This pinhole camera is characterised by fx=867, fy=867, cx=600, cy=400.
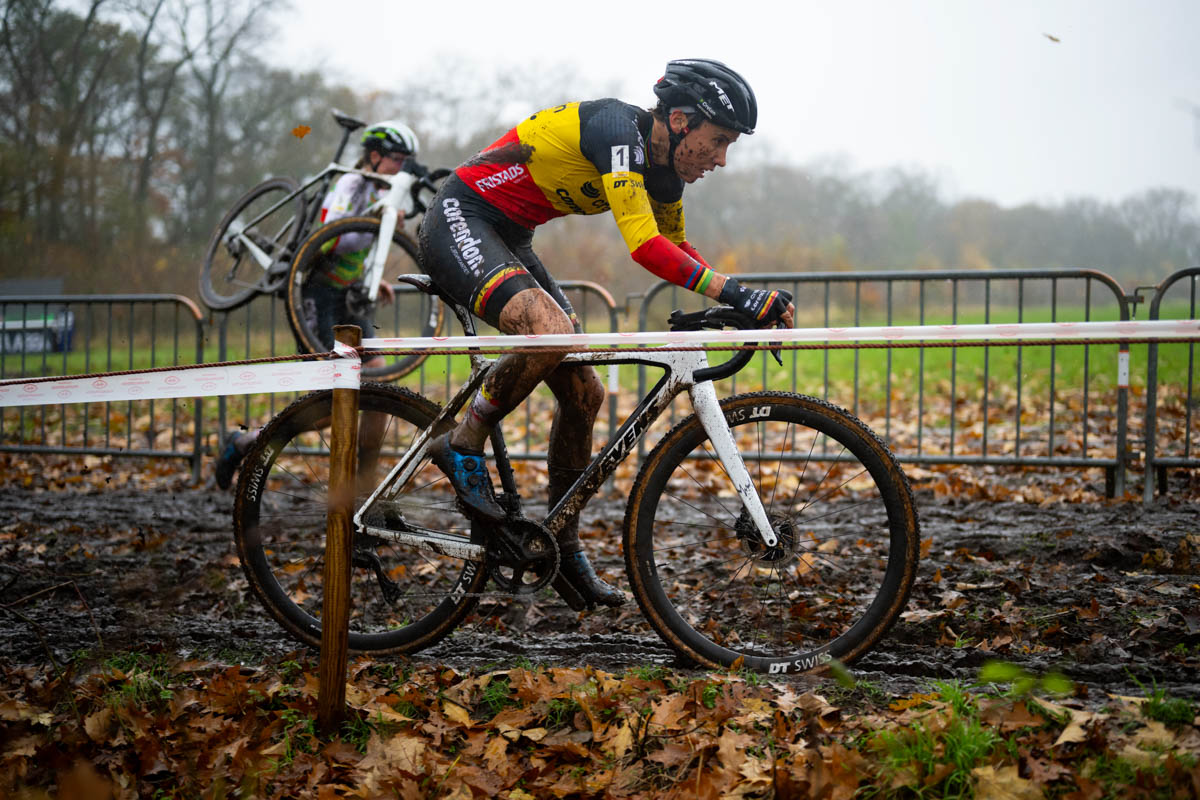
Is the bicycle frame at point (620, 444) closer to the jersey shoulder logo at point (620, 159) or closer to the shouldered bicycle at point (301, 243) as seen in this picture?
the jersey shoulder logo at point (620, 159)

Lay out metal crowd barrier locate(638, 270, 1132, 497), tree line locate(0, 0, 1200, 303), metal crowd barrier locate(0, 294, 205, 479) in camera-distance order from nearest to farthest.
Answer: metal crowd barrier locate(638, 270, 1132, 497) → metal crowd barrier locate(0, 294, 205, 479) → tree line locate(0, 0, 1200, 303)

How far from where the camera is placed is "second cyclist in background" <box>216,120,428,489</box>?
521cm

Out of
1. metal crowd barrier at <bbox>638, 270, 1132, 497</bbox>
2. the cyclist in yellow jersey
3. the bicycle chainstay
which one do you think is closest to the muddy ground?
the bicycle chainstay

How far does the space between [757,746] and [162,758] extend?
→ 171cm

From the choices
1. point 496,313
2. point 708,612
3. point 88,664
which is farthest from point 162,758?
point 708,612

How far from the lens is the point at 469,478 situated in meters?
3.08

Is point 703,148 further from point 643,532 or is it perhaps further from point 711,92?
point 643,532

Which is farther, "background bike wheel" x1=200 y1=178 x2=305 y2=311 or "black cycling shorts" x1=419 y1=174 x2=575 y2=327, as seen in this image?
"background bike wheel" x1=200 y1=178 x2=305 y2=311

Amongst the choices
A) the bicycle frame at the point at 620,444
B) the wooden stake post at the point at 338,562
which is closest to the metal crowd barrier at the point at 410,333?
the bicycle frame at the point at 620,444

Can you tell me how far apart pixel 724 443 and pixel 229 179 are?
18244 millimetres

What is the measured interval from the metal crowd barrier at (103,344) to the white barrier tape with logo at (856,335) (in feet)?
15.7

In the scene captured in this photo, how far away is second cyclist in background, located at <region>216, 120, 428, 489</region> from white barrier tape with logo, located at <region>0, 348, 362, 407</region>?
6.51ft

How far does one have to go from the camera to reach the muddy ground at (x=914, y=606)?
3.03 m

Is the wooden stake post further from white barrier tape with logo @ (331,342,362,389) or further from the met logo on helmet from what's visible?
the met logo on helmet
